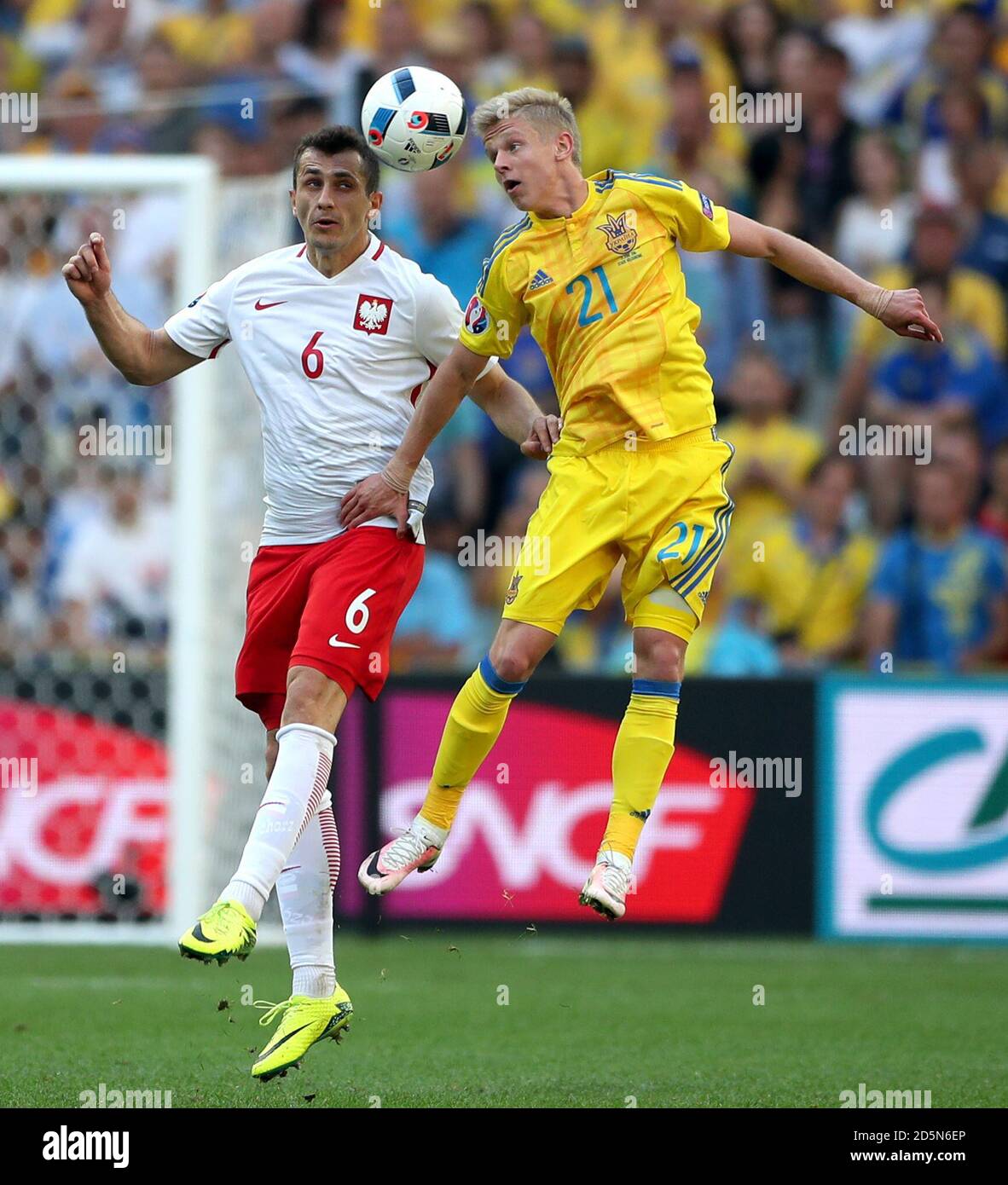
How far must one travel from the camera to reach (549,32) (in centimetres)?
1459

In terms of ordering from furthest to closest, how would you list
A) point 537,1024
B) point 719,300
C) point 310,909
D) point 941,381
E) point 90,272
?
point 719,300 < point 941,381 < point 537,1024 < point 310,909 < point 90,272

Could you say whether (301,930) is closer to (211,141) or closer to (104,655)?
(104,655)

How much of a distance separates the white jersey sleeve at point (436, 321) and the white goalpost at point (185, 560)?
4.02m

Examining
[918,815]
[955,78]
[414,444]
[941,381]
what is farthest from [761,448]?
[414,444]

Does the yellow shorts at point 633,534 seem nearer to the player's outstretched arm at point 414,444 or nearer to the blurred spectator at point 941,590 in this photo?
the player's outstretched arm at point 414,444

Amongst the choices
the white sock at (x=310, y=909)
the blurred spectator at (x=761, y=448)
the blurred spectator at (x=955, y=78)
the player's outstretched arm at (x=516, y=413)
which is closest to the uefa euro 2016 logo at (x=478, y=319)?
the player's outstretched arm at (x=516, y=413)

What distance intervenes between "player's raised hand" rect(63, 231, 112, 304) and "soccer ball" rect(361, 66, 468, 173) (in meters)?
0.98

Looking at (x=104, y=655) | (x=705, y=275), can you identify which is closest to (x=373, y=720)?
(x=104, y=655)

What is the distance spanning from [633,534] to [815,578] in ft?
19.2

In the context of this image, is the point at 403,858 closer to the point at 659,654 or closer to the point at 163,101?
the point at 659,654

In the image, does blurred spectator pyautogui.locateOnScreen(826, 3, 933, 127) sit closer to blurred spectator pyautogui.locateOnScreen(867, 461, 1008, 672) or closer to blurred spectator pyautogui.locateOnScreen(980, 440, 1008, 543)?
blurred spectator pyautogui.locateOnScreen(980, 440, 1008, 543)

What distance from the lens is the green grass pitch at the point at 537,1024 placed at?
681 cm

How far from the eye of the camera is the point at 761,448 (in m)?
12.8

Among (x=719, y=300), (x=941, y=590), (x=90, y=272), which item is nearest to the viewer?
(x=90, y=272)
